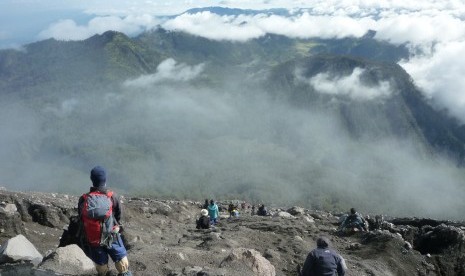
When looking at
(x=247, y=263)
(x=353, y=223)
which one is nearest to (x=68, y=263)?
(x=247, y=263)

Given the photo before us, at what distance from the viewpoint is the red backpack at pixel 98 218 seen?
12.3m

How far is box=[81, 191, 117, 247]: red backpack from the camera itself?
12258 millimetres

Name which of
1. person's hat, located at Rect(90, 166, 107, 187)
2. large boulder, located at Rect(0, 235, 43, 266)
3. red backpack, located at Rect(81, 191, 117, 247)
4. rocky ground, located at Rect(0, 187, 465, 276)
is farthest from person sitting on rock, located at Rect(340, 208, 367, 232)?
person's hat, located at Rect(90, 166, 107, 187)

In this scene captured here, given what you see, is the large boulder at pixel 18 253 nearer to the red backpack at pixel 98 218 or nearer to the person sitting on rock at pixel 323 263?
the red backpack at pixel 98 218

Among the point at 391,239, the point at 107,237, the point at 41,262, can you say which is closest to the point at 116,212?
the point at 107,237

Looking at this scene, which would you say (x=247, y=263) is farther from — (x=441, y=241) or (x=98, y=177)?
(x=441, y=241)

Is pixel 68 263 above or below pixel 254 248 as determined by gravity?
above

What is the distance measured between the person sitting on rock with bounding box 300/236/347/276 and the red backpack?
5711 mm

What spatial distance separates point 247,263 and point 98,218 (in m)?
6.66

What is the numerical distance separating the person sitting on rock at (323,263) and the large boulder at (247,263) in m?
3.46

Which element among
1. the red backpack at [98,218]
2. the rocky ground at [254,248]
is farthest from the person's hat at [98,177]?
the rocky ground at [254,248]

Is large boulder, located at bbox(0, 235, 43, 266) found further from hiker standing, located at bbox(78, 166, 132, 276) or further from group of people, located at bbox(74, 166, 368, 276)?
hiker standing, located at bbox(78, 166, 132, 276)

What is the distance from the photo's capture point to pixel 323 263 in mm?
13445

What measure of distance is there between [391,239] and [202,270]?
1179 cm
